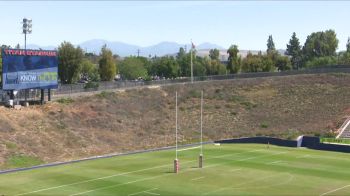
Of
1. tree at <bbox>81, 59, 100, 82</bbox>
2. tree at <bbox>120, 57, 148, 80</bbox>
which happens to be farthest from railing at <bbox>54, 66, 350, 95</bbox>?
tree at <bbox>120, 57, 148, 80</bbox>

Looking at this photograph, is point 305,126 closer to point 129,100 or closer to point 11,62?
point 129,100

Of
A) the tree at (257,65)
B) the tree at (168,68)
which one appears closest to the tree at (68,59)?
the tree at (168,68)

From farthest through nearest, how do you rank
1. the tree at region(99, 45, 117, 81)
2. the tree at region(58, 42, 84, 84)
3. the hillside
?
1. the tree at region(99, 45, 117, 81)
2. the tree at region(58, 42, 84, 84)
3. the hillside

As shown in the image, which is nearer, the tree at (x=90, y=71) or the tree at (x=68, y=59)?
the tree at (x=68, y=59)

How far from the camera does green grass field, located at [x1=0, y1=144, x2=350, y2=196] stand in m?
38.4

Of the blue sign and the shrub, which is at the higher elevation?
the blue sign

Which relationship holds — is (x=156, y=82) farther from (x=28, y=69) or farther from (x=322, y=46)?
(x=322, y=46)

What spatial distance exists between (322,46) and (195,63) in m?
46.9

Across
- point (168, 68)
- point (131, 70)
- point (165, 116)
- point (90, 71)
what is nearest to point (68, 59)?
point (165, 116)

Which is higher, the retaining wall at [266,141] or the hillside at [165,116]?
the hillside at [165,116]

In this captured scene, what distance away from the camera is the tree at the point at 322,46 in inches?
6250

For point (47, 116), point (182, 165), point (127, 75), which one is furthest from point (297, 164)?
point (127, 75)

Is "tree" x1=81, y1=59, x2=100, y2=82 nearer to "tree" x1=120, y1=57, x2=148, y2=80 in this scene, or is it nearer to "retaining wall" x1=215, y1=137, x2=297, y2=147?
"tree" x1=120, y1=57, x2=148, y2=80

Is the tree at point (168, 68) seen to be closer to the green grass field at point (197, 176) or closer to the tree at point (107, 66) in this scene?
the tree at point (107, 66)
